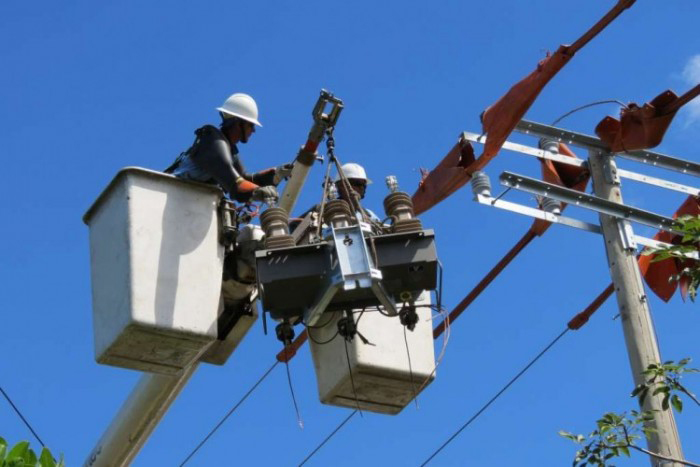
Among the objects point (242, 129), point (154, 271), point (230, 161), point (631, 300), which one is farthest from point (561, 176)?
point (154, 271)

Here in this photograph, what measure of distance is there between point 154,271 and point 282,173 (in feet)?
4.23

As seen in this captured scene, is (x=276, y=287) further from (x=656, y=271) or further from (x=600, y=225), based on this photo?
(x=656, y=271)

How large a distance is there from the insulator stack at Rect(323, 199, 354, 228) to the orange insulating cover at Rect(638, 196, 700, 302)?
4.06 metres

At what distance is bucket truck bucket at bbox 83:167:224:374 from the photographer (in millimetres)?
9227

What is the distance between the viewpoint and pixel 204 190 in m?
9.69

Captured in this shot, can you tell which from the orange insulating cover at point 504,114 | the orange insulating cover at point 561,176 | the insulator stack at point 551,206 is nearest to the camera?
the orange insulating cover at point 504,114

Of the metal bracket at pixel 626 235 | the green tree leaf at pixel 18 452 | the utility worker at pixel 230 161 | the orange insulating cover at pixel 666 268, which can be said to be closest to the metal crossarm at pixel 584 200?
the metal bracket at pixel 626 235

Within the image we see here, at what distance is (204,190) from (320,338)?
A: 143cm

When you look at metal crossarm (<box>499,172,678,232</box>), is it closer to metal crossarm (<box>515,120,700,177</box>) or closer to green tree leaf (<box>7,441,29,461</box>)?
metal crossarm (<box>515,120,700,177</box>)

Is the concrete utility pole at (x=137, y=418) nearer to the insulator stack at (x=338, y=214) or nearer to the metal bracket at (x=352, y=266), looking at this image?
the insulator stack at (x=338, y=214)

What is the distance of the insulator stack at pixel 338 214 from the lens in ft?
28.7

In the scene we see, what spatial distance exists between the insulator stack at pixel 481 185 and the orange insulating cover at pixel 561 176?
0.49m

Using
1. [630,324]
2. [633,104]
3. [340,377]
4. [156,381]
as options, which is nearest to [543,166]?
[633,104]

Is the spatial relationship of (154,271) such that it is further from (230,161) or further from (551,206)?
(551,206)
